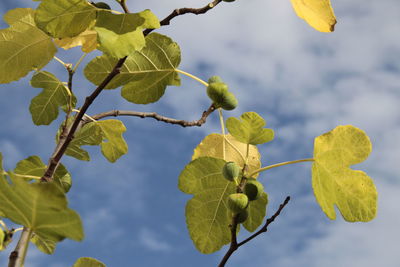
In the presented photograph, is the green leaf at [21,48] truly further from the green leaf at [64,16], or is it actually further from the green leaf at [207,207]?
the green leaf at [207,207]

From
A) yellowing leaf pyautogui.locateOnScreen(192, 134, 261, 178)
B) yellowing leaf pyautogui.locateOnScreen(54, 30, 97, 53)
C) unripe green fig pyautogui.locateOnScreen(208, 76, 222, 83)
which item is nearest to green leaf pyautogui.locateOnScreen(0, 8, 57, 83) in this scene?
yellowing leaf pyautogui.locateOnScreen(54, 30, 97, 53)

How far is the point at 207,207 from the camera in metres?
1.83

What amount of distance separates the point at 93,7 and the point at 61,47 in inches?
17.0

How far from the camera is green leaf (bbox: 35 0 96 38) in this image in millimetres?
1431

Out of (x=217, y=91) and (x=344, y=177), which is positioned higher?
(x=217, y=91)

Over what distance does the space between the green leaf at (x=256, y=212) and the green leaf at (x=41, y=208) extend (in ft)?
2.99

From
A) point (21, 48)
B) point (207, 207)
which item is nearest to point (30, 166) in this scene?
point (21, 48)

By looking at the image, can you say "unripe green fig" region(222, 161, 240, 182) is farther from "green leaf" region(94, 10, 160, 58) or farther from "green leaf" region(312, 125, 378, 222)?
"green leaf" region(94, 10, 160, 58)

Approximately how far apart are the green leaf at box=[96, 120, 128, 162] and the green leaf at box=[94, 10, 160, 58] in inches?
25.7

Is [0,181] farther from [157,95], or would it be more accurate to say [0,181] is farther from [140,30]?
[157,95]

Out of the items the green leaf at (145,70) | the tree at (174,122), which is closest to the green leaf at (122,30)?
the tree at (174,122)

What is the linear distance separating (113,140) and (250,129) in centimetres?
65

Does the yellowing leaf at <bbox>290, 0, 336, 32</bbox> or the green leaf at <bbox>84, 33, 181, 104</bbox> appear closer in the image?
the yellowing leaf at <bbox>290, 0, 336, 32</bbox>

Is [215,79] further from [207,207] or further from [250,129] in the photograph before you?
[207,207]
